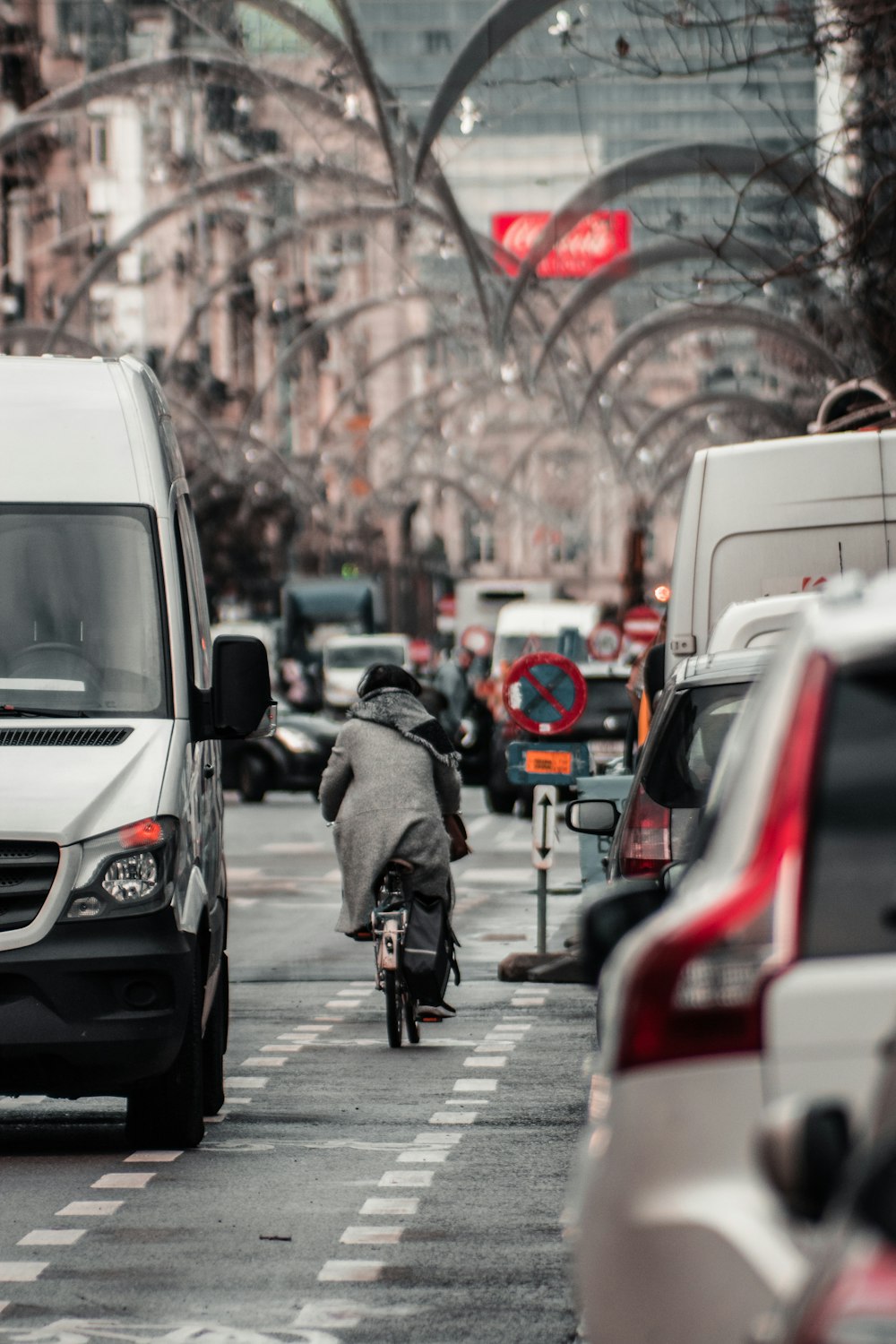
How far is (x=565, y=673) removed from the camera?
1684 centimetres

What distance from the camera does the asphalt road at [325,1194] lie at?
634 centimetres

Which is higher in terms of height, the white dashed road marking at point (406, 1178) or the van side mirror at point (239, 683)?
the van side mirror at point (239, 683)

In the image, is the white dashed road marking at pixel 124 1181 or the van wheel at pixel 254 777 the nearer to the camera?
the white dashed road marking at pixel 124 1181

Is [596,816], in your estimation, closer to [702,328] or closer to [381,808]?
[381,808]

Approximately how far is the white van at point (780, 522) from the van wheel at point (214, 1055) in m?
5.40

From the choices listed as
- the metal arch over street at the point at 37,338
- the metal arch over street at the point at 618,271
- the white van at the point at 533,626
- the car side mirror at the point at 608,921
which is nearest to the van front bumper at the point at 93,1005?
the car side mirror at the point at 608,921

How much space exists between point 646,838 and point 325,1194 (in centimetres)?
245

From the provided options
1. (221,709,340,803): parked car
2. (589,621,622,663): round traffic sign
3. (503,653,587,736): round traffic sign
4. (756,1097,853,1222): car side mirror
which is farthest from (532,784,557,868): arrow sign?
(589,621,622,663): round traffic sign

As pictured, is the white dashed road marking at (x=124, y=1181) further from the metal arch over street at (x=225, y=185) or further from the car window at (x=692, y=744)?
the metal arch over street at (x=225, y=185)

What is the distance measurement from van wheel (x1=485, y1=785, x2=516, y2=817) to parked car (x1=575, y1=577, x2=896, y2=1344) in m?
29.3

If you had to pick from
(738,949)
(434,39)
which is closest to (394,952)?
(738,949)

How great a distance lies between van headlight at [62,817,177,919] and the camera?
8548 mm

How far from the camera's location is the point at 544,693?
54.9 feet

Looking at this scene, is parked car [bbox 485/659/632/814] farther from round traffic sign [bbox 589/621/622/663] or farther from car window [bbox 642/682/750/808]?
car window [bbox 642/682/750/808]
